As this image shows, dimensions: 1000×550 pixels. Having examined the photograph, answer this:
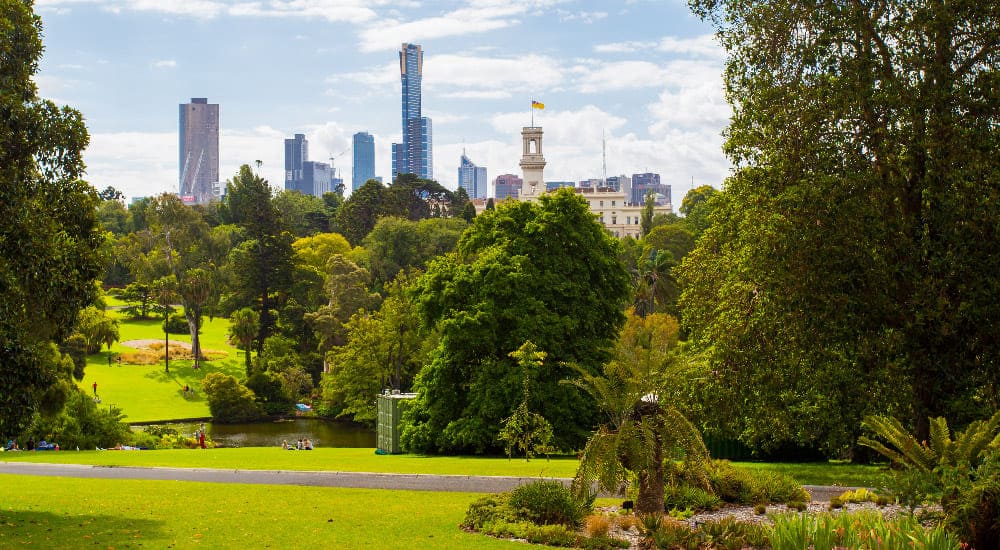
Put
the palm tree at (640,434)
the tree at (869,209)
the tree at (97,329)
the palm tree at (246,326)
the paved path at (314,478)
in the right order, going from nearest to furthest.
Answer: the palm tree at (640,434) → the tree at (869,209) → the paved path at (314,478) → the tree at (97,329) → the palm tree at (246,326)

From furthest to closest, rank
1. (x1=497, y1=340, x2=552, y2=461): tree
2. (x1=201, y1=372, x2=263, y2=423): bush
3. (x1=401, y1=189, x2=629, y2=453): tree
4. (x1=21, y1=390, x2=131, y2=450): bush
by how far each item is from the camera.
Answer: (x1=201, y1=372, x2=263, y2=423): bush → (x1=21, y1=390, x2=131, y2=450): bush → (x1=401, y1=189, x2=629, y2=453): tree → (x1=497, y1=340, x2=552, y2=461): tree

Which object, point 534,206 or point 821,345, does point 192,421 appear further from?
point 821,345

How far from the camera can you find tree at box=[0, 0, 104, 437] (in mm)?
15172

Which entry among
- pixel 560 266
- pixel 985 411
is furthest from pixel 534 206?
pixel 985 411

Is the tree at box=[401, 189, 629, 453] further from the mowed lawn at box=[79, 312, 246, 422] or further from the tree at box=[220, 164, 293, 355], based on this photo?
the tree at box=[220, 164, 293, 355]

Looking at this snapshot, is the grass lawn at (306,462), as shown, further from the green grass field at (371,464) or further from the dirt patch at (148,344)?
the dirt patch at (148,344)

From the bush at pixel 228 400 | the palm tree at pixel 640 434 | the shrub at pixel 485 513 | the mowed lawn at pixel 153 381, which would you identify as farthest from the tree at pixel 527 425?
the bush at pixel 228 400

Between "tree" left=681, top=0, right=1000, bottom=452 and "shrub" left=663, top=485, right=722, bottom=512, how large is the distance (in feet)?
17.8

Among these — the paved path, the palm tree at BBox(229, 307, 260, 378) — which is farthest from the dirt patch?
the paved path

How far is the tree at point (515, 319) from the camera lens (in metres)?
33.4

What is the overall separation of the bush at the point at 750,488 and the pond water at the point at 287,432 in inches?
1375

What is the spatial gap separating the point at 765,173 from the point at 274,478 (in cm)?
1268

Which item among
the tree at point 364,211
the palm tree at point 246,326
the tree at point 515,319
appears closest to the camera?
the tree at point 515,319

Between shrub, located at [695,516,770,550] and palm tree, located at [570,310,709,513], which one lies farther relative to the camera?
palm tree, located at [570,310,709,513]
